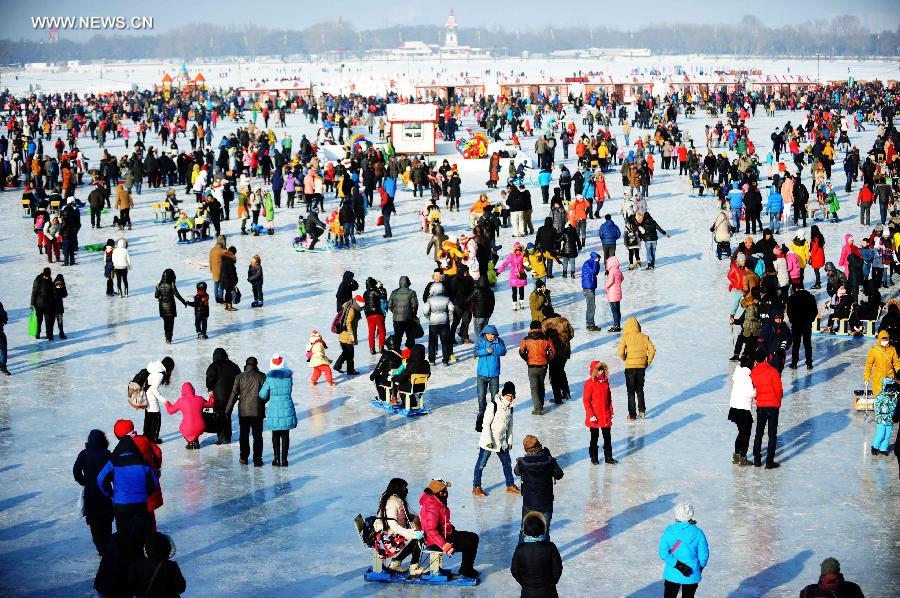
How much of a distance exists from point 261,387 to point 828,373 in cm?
650

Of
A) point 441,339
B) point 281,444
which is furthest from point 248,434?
point 441,339

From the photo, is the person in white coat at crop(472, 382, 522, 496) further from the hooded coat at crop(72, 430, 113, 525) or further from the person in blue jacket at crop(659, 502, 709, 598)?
the hooded coat at crop(72, 430, 113, 525)

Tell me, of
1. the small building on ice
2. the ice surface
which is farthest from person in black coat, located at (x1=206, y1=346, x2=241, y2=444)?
the small building on ice

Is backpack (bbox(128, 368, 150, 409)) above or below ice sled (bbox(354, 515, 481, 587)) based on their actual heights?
above

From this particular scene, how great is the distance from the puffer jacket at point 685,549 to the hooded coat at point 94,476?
3717 millimetres

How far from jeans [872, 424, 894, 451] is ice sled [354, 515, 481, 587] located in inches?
169

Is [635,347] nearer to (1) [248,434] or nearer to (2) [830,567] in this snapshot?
(1) [248,434]

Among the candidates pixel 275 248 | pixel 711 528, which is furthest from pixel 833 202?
pixel 711 528

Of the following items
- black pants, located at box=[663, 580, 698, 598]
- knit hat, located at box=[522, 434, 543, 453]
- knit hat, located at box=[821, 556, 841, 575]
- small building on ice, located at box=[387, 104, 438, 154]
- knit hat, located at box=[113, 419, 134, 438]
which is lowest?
black pants, located at box=[663, 580, 698, 598]

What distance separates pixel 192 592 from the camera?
7.97m

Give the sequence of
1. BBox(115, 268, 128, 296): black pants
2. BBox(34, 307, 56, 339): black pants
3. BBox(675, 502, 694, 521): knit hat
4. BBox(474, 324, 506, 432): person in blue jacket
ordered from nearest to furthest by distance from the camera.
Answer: BBox(675, 502, 694, 521): knit hat, BBox(474, 324, 506, 432): person in blue jacket, BBox(34, 307, 56, 339): black pants, BBox(115, 268, 128, 296): black pants

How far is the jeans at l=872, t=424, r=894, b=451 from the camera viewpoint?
10555mm

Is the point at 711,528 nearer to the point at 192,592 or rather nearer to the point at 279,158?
the point at 192,592

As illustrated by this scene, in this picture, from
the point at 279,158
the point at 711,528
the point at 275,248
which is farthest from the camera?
the point at 279,158
